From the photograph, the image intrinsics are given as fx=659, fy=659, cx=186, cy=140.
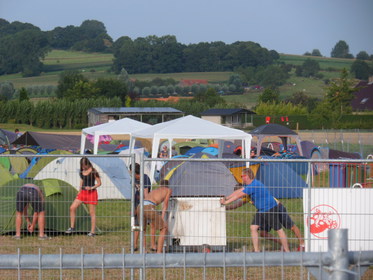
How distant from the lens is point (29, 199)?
880 cm

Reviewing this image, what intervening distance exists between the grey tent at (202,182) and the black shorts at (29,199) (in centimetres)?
184

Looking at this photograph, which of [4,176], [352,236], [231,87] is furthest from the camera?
[231,87]

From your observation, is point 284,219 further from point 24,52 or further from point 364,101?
point 24,52

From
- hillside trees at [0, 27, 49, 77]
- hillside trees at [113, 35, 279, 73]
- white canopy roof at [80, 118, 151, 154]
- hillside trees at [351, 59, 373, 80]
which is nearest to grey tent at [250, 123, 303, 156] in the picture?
white canopy roof at [80, 118, 151, 154]

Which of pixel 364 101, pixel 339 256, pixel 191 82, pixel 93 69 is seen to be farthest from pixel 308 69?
pixel 339 256

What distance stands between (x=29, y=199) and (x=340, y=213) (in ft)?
13.5

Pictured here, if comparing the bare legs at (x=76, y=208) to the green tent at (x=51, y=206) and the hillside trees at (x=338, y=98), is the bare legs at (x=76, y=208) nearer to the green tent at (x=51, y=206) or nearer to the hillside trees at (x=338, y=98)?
the green tent at (x=51, y=206)

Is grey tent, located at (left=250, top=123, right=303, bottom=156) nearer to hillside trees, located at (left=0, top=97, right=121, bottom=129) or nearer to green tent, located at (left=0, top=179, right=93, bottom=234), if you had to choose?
green tent, located at (left=0, top=179, right=93, bottom=234)

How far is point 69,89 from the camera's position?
94.1 m

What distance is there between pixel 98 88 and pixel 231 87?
43.7m

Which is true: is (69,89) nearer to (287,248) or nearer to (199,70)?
(199,70)

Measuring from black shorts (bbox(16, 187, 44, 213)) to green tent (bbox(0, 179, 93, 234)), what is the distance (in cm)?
11

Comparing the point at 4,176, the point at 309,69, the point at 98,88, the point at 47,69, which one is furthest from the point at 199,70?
the point at 4,176

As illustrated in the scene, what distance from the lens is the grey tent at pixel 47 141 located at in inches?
934
